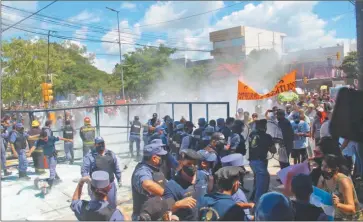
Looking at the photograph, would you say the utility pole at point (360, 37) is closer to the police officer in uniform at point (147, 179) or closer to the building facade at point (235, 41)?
the police officer in uniform at point (147, 179)

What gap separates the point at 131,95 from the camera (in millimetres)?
39125

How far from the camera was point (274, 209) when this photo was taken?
2432 millimetres

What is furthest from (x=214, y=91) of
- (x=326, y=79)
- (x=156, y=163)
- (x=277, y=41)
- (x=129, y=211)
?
(x=277, y=41)

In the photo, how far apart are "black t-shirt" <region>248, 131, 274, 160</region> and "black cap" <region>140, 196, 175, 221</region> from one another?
2990mm

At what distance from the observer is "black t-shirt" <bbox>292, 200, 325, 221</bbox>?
2676 millimetres

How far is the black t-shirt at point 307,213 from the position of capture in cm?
268

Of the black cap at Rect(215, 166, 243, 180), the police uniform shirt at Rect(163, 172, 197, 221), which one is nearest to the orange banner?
the police uniform shirt at Rect(163, 172, 197, 221)

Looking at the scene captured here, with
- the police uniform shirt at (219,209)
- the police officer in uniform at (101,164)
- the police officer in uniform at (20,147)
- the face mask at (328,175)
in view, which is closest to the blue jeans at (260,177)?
the face mask at (328,175)

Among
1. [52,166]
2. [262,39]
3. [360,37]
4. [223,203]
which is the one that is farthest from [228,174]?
[262,39]

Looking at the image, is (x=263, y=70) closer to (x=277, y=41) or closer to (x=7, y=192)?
(x=277, y=41)

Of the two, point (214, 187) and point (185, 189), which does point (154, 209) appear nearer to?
point (185, 189)

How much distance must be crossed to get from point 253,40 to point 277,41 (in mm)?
9700

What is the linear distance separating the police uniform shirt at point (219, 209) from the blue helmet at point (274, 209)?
0.83ft

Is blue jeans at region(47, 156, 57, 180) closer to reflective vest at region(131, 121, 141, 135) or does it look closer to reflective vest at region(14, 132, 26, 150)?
reflective vest at region(14, 132, 26, 150)
